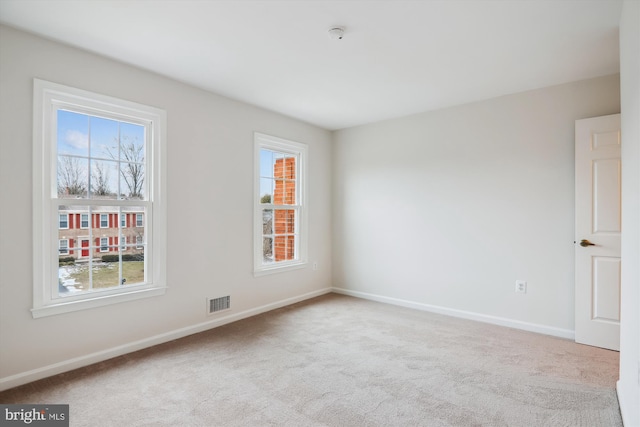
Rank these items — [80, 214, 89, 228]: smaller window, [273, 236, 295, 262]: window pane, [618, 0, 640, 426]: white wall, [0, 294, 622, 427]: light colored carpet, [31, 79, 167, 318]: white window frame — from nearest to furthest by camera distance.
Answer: [618, 0, 640, 426]: white wall, [0, 294, 622, 427]: light colored carpet, [31, 79, 167, 318]: white window frame, [80, 214, 89, 228]: smaller window, [273, 236, 295, 262]: window pane

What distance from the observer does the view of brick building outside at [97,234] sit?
8.96 ft

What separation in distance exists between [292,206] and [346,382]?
270cm

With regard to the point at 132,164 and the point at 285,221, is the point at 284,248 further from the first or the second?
the point at 132,164

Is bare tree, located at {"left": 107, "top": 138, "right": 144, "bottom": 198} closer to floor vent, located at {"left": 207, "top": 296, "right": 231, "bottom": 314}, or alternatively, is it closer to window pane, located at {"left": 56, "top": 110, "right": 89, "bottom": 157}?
window pane, located at {"left": 56, "top": 110, "right": 89, "bottom": 157}

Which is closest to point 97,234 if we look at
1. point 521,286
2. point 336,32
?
point 336,32

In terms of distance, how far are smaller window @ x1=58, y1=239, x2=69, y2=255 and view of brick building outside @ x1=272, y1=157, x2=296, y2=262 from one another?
2.34 meters

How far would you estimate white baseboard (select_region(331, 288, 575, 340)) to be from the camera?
348cm

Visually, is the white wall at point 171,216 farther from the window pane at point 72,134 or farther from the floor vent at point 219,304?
the window pane at point 72,134

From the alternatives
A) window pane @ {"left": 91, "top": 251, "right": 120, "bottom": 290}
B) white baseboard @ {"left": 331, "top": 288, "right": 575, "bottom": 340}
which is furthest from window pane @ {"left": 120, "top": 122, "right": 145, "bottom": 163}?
white baseboard @ {"left": 331, "top": 288, "right": 575, "bottom": 340}

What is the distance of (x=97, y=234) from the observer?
290 cm

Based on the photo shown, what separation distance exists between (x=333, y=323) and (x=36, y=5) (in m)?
3.62

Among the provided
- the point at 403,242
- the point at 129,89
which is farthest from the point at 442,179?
the point at 129,89

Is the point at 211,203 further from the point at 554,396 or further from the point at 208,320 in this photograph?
the point at 554,396

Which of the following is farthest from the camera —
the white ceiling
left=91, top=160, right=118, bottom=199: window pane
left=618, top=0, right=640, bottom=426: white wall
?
left=91, top=160, right=118, bottom=199: window pane
